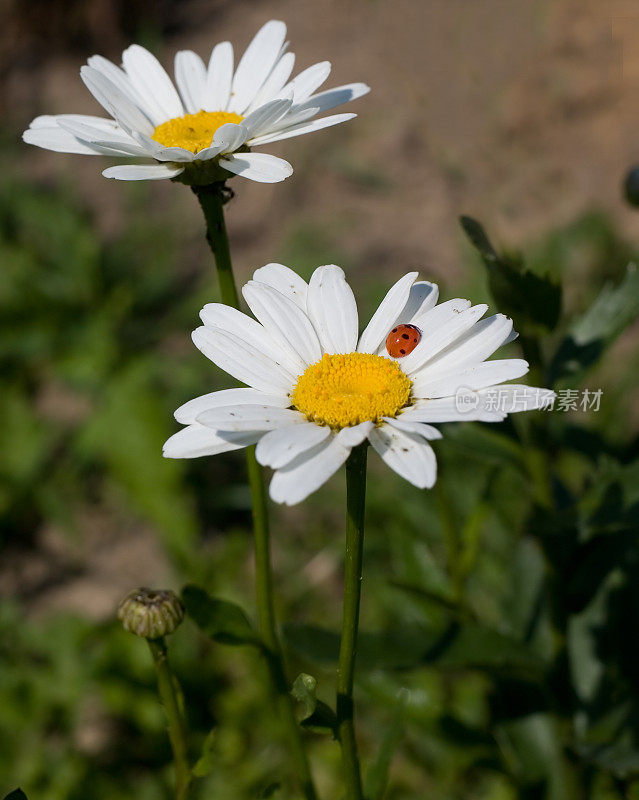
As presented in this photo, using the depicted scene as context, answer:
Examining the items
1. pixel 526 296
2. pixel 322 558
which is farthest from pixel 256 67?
pixel 322 558

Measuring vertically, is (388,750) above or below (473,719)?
above

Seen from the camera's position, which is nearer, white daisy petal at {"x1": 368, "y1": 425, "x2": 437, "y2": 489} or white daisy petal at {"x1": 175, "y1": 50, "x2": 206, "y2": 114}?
white daisy petal at {"x1": 368, "y1": 425, "x2": 437, "y2": 489}

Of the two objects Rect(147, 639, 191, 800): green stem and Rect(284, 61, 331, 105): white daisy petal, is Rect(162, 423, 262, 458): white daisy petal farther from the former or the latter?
Rect(284, 61, 331, 105): white daisy petal

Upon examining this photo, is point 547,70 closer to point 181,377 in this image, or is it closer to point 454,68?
point 454,68

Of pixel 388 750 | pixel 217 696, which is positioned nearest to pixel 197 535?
pixel 217 696

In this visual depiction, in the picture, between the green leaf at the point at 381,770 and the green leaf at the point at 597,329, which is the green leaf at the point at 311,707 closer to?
the green leaf at the point at 381,770

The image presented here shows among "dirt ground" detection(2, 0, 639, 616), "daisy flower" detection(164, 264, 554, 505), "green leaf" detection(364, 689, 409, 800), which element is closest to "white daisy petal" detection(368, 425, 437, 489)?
"daisy flower" detection(164, 264, 554, 505)

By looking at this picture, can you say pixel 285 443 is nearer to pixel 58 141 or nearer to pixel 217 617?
pixel 217 617
